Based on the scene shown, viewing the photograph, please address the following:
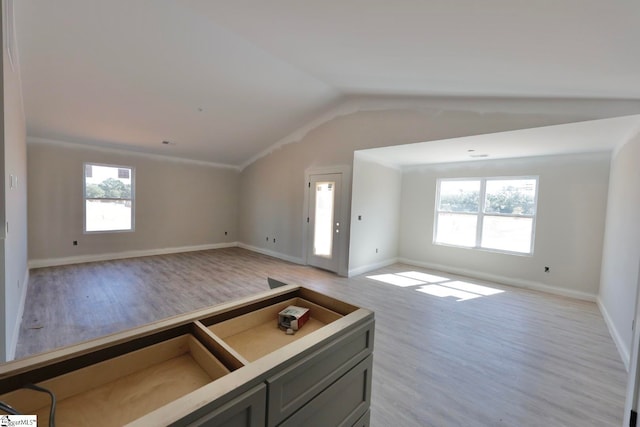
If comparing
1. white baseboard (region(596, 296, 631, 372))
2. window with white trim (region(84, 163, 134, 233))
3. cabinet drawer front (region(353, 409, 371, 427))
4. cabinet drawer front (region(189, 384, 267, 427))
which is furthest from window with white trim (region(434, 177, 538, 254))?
window with white trim (region(84, 163, 134, 233))

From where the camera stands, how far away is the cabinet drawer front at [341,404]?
1.00 metres

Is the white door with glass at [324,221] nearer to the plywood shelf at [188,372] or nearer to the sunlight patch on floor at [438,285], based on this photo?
the sunlight patch on floor at [438,285]

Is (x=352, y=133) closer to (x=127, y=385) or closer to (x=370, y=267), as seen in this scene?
(x=370, y=267)

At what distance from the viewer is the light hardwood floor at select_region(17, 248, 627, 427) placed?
1953 mm

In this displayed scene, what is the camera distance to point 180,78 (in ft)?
12.1

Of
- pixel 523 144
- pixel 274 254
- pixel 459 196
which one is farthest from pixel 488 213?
pixel 274 254

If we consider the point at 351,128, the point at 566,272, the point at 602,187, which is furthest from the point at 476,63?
the point at 566,272

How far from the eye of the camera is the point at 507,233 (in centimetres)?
502

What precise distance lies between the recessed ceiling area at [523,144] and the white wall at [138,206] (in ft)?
14.8

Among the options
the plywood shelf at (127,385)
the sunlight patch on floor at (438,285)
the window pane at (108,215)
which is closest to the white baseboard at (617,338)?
the sunlight patch on floor at (438,285)

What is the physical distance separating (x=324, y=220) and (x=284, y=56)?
308 centimetres

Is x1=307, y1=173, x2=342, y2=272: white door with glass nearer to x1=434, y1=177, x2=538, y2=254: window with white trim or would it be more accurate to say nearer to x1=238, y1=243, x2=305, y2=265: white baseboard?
Answer: x1=238, y1=243, x2=305, y2=265: white baseboard

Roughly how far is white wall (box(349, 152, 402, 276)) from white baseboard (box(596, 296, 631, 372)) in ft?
11.0

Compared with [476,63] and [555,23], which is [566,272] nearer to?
[476,63]
